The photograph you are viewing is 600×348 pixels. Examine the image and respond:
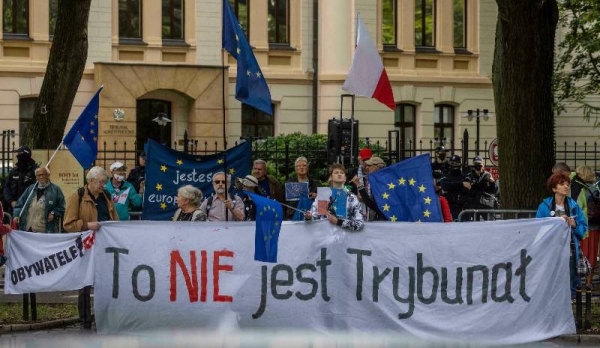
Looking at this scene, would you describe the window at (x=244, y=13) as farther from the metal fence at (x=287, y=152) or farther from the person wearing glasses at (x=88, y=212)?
the person wearing glasses at (x=88, y=212)

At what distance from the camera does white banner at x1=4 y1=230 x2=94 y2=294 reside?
1661cm

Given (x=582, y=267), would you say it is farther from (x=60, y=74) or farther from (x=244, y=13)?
(x=244, y=13)

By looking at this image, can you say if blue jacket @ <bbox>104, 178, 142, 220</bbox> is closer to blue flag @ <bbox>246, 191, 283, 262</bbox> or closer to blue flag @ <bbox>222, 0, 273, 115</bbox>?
blue flag @ <bbox>222, 0, 273, 115</bbox>

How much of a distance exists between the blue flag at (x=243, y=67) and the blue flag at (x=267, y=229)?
1.91m

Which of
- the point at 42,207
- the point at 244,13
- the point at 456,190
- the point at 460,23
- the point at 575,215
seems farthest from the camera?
the point at 460,23

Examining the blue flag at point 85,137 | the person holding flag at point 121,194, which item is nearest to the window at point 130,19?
the person holding flag at point 121,194

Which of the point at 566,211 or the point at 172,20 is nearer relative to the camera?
the point at 566,211

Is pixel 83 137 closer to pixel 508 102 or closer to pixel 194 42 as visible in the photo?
pixel 508 102

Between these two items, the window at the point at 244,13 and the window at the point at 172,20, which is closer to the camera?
the window at the point at 172,20

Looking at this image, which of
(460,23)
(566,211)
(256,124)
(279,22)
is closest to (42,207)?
(566,211)

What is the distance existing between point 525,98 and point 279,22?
25497 mm

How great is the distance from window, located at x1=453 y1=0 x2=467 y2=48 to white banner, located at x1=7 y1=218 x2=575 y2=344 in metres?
31.6

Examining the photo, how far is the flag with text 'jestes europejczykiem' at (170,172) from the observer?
64.5 ft

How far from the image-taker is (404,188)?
17.7 metres
